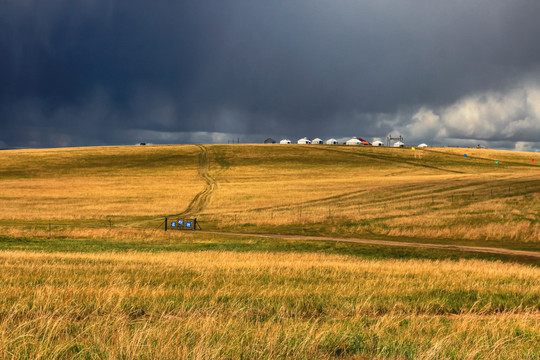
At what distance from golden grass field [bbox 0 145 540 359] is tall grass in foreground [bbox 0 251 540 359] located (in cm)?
4

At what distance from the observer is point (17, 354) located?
14.8ft

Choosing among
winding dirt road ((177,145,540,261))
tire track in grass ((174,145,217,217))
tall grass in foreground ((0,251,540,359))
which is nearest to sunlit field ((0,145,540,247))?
tire track in grass ((174,145,217,217))

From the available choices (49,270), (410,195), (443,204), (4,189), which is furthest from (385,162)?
(49,270)

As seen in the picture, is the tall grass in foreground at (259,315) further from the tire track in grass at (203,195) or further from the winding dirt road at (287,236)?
the tire track in grass at (203,195)

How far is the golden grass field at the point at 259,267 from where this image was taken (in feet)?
17.7

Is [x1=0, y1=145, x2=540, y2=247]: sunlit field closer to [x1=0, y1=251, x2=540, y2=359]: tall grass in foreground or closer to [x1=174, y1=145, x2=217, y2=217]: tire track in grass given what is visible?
[x1=174, y1=145, x2=217, y2=217]: tire track in grass

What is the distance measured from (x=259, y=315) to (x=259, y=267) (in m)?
6.98

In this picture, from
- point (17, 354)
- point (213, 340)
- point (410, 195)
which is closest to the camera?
point (17, 354)

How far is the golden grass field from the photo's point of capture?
5.40 m

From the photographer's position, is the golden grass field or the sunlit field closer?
the golden grass field

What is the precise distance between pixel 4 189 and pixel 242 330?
82445mm

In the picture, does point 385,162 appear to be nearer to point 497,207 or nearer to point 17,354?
point 497,207

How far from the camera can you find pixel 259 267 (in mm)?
14047

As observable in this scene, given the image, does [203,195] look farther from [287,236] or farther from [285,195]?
[287,236]
